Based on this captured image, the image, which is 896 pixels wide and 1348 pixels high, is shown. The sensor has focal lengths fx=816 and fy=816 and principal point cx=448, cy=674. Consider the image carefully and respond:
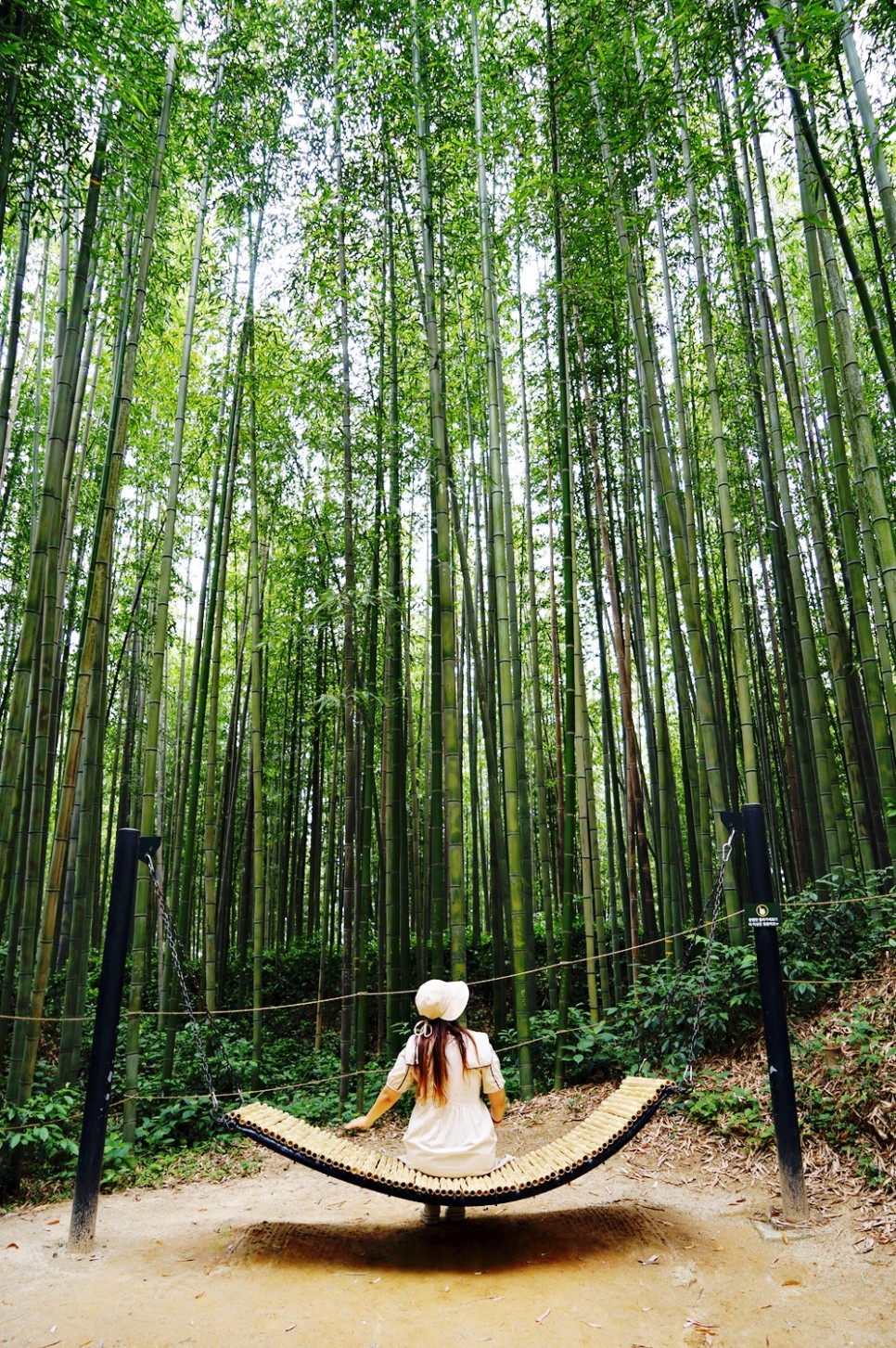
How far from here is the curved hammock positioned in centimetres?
204

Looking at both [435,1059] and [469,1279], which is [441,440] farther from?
[469,1279]

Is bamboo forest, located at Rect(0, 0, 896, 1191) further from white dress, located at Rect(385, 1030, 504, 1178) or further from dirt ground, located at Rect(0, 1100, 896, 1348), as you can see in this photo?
white dress, located at Rect(385, 1030, 504, 1178)

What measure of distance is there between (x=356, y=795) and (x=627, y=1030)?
177 cm

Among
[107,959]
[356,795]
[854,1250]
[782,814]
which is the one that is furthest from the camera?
[782,814]

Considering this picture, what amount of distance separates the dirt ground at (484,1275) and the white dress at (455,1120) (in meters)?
0.21

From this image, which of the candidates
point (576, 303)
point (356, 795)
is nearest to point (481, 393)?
point (576, 303)

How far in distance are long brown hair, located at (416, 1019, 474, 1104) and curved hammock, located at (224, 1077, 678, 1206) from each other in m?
0.19

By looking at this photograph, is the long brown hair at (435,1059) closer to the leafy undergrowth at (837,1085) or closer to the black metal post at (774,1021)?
the black metal post at (774,1021)

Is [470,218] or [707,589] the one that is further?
[707,589]

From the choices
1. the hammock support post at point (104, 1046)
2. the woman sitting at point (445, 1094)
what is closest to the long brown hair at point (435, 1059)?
the woman sitting at point (445, 1094)

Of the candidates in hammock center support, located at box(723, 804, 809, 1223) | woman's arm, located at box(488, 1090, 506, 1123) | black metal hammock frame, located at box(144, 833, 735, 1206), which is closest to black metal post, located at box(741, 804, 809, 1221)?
hammock center support, located at box(723, 804, 809, 1223)

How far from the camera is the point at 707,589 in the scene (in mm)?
5504

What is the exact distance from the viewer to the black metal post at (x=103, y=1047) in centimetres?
225

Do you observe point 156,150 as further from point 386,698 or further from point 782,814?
point 782,814
